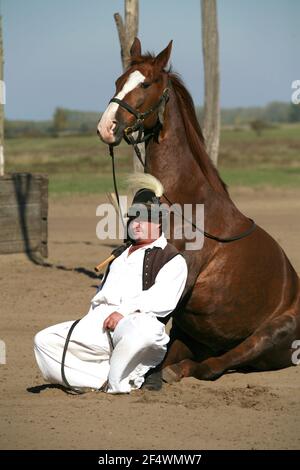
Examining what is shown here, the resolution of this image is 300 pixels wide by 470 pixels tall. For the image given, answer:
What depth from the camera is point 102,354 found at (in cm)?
731

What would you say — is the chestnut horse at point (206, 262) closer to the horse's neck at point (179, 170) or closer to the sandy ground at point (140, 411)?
the horse's neck at point (179, 170)

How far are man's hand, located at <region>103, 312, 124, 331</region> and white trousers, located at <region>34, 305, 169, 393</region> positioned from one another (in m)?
0.03

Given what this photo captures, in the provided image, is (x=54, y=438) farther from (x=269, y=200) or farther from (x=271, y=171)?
(x=271, y=171)

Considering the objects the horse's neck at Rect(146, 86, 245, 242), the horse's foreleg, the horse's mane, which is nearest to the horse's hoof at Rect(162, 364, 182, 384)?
the horse's foreleg

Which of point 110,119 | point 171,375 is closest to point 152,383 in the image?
point 171,375

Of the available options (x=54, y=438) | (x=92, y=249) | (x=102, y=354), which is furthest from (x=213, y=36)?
(x=54, y=438)

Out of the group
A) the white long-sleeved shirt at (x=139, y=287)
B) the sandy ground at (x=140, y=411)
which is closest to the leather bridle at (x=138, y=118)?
the white long-sleeved shirt at (x=139, y=287)

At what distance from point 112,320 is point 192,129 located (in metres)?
1.70

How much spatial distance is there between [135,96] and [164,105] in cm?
26

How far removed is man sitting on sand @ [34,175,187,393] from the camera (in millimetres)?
7082

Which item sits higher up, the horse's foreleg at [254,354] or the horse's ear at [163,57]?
the horse's ear at [163,57]

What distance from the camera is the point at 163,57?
7805 millimetres

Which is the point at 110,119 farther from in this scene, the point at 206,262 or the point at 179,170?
the point at 206,262

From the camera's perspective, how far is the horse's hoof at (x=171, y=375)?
25.5ft
